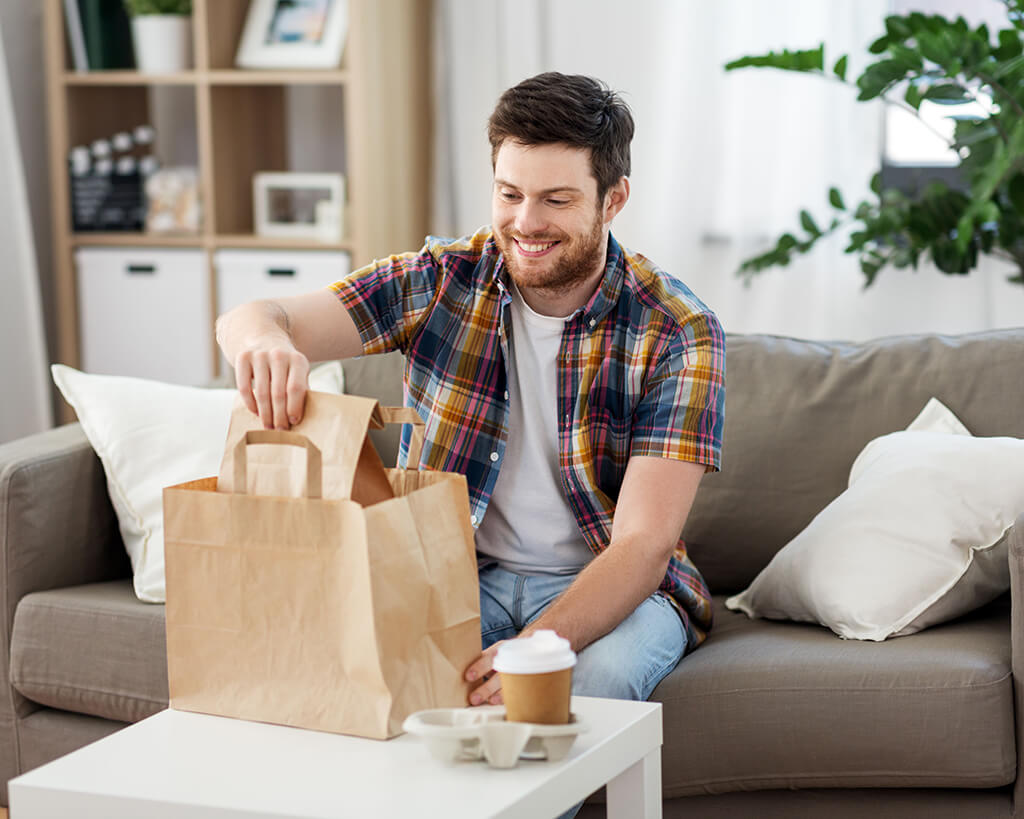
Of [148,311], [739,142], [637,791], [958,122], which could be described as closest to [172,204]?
[148,311]

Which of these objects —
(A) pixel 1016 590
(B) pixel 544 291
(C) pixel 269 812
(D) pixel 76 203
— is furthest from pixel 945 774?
(D) pixel 76 203

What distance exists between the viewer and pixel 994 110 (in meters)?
2.48

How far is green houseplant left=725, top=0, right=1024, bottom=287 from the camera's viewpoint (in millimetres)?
2281

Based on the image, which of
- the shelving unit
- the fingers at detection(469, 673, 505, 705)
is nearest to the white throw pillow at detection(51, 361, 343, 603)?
the fingers at detection(469, 673, 505, 705)

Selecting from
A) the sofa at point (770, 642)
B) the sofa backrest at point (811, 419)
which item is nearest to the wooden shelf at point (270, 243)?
the sofa at point (770, 642)

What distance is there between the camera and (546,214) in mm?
1608

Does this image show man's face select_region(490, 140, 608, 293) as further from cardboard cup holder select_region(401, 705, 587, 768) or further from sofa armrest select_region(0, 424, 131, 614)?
sofa armrest select_region(0, 424, 131, 614)

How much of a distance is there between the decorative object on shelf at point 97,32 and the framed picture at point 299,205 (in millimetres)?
502

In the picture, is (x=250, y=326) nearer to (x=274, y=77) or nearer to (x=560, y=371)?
(x=560, y=371)

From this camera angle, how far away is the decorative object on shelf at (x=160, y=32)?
3414 mm

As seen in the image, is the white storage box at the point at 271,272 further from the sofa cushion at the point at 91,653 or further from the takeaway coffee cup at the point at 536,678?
the takeaway coffee cup at the point at 536,678

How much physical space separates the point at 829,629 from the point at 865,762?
0.80 ft

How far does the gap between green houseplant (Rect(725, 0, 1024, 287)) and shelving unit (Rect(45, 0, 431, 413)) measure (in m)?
1.19

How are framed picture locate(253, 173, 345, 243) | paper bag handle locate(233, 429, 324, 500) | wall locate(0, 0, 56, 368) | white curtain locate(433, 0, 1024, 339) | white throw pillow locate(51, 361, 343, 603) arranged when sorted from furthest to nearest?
wall locate(0, 0, 56, 368), framed picture locate(253, 173, 345, 243), white curtain locate(433, 0, 1024, 339), white throw pillow locate(51, 361, 343, 603), paper bag handle locate(233, 429, 324, 500)
